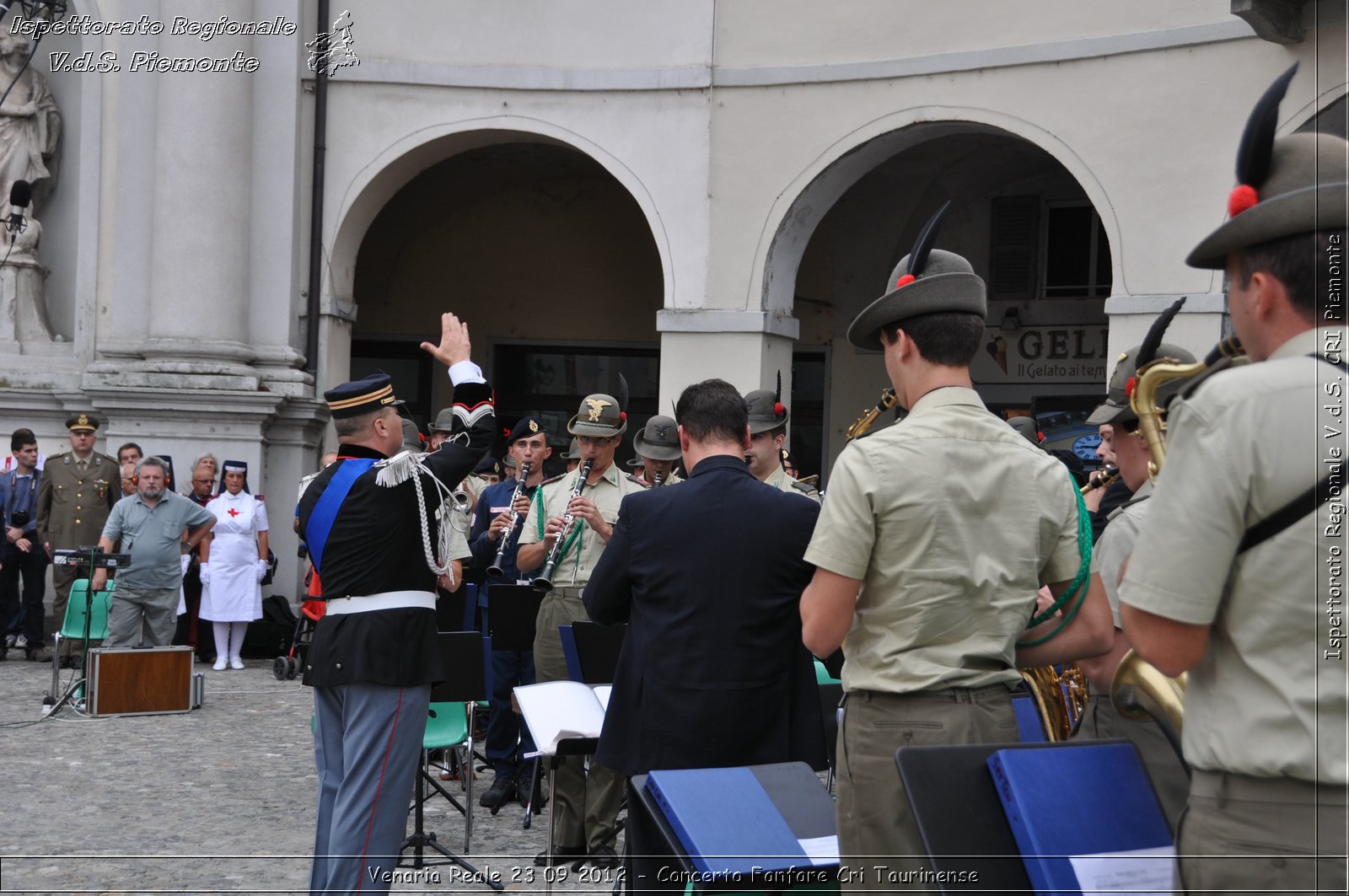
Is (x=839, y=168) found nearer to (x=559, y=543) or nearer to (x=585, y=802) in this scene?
(x=559, y=543)

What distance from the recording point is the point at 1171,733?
2.89 meters

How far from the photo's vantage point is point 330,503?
15.5 ft

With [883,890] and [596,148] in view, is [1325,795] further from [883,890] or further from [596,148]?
[596,148]

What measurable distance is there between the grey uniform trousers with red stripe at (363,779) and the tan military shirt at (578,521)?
7.92 ft

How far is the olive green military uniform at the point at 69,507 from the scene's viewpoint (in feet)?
40.8

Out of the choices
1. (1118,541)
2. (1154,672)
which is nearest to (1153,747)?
(1118,541)

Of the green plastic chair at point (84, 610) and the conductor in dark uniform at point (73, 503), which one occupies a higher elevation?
the conductor in dark uniform at point (73, 503)

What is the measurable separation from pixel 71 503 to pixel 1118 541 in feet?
35.7

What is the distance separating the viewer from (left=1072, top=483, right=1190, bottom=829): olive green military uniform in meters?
3.75

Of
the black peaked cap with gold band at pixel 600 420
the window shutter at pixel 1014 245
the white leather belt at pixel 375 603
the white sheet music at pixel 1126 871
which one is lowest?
the white sheet music at pixel 1126 871

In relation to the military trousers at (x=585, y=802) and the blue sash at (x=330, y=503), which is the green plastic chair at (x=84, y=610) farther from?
the blue sash at (x=330, y=503)

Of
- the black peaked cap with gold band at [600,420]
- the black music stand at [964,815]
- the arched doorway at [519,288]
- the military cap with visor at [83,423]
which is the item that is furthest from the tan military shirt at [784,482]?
the arched doorway at [519,288]

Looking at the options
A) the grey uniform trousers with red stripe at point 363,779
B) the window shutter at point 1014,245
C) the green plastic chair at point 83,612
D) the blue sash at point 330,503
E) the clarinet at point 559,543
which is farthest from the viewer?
the window shutter at point 1014,245

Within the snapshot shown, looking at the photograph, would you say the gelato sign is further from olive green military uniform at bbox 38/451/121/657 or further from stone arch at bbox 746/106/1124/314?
olive green military uniform at bbox 38/451/121/657
